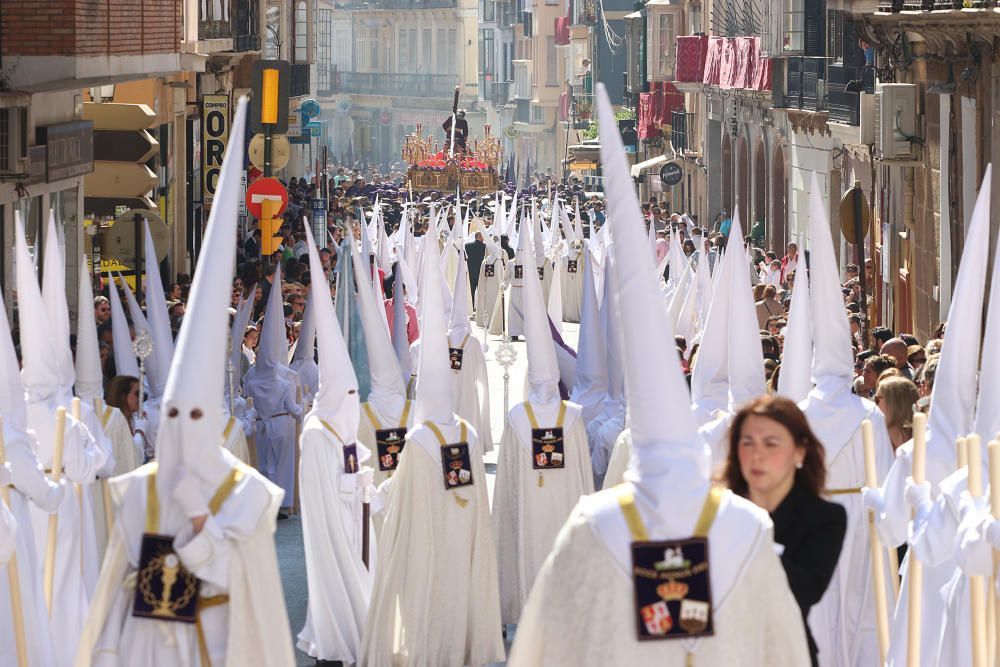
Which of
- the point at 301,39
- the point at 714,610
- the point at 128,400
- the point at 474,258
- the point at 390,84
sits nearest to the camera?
the point at 714,610

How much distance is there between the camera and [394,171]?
312 ft

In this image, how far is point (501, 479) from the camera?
38.5 feet

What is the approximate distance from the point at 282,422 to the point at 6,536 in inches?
296

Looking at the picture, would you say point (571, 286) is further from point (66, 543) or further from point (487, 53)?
point (487, 53)

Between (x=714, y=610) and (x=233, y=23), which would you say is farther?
(x=233, y=23)

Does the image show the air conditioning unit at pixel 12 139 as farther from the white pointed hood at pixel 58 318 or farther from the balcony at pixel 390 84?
the balcony at pixel 390 84

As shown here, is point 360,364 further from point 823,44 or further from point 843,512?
point 823,44

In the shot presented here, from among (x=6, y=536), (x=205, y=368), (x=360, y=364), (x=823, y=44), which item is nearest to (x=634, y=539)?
(x=205, y=368)

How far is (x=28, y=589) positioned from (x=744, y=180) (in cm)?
3413

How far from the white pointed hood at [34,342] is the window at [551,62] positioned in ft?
250

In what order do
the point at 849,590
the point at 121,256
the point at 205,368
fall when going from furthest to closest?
1. the point at 121,256
2. the point at 849,590
3. the point at 205,368

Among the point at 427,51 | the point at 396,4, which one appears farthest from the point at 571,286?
the point at 396,4

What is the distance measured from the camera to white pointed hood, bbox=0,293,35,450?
8.60m

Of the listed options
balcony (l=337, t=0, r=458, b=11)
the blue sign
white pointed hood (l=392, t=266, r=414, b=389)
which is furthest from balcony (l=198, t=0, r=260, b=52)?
balcony (l=337, t=0, r=458, b=11)
